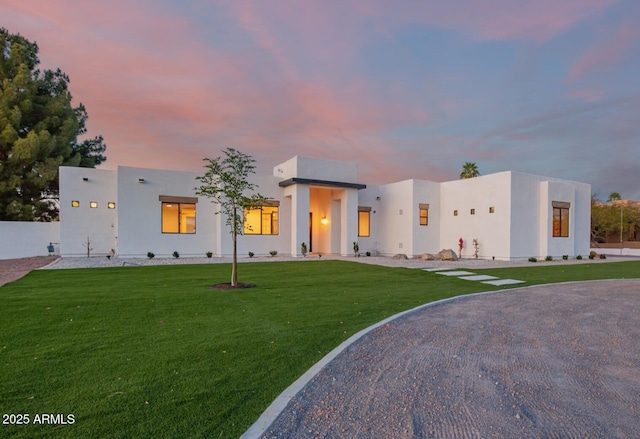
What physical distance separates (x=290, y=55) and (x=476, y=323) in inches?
509

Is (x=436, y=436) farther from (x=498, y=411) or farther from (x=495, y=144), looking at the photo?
(x=495, y=144)

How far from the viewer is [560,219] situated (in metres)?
18.7

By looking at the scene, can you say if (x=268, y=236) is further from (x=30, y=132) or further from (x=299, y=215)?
(x=30, y=132)

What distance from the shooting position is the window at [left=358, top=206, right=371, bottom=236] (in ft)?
68.2

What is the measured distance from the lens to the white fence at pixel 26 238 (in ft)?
53.8

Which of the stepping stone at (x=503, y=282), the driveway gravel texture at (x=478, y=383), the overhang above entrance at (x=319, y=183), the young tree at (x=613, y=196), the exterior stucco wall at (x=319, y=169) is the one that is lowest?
the stepping stone at (x=503, y=282)

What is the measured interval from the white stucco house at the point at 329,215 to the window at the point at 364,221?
6 centimetres

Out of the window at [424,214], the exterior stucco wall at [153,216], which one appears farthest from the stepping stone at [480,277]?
the exterior stucco wall at [153,216]

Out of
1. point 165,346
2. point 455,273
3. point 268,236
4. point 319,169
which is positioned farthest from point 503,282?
point 268,236

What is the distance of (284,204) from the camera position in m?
18.7

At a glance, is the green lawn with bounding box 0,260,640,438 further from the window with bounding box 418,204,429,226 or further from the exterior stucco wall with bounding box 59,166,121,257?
the window with bounding box 418,204,429,226

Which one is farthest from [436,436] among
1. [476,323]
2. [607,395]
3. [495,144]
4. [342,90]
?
[495,144]

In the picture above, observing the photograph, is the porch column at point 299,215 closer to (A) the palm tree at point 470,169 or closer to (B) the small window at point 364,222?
(B) the small window at point 364,222

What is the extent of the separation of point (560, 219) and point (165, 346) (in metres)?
21.6
